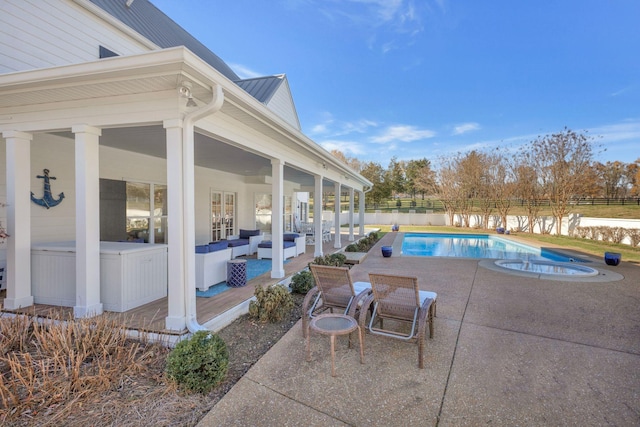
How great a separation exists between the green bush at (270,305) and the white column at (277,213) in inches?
71.6

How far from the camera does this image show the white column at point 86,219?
13.1ft

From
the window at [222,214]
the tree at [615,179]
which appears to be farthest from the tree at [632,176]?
the window at [222,214]

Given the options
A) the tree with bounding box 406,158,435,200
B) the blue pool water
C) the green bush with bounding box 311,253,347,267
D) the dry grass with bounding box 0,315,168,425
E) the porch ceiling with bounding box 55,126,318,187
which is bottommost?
the blue pool water

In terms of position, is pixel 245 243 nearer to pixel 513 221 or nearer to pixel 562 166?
pixel 562 166

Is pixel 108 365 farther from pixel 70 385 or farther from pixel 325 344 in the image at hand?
pixel 325 344

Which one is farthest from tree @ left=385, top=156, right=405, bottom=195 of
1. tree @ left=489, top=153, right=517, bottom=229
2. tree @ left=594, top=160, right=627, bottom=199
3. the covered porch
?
the covered porch

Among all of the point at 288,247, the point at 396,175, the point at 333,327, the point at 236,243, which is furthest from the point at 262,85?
the point at 396,175

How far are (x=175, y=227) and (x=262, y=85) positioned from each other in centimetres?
997

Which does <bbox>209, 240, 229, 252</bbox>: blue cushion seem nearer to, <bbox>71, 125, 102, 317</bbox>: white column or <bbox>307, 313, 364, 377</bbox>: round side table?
<bbox>71, 125, 102, 317</bbox>: white column

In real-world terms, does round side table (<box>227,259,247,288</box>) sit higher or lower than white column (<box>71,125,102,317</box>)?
lower

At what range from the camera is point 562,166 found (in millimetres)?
17156

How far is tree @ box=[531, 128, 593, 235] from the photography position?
16641mm

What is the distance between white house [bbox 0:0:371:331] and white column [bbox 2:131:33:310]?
16 mm

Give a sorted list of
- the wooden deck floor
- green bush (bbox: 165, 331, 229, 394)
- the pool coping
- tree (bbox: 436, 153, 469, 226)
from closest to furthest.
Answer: green bush (bbox: 165, 331, 229, 394) < the wooden deck floor < the pool coping < tree (bbox: 436, 153, 469, 226)
